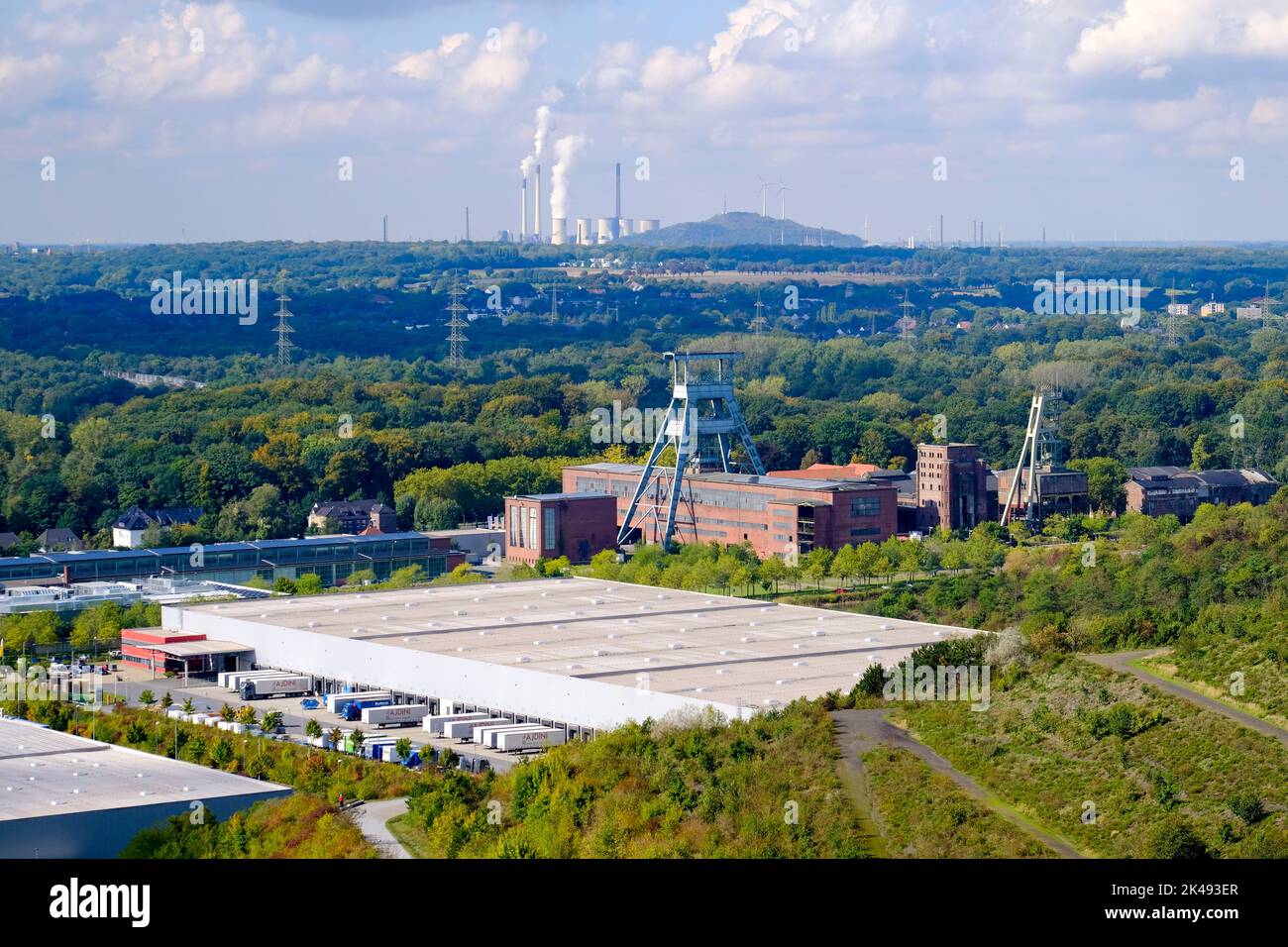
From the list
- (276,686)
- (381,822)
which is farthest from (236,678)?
(381,822)

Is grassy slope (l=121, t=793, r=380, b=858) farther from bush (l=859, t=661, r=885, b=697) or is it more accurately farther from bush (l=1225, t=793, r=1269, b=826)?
bush (l=1225, t=793, r=1269, b=826)

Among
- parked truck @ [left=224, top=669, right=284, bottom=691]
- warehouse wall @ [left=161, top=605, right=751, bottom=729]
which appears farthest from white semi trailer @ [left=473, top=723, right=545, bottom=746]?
parked truck @ [left=224, top=669, right=284, bottom=691]

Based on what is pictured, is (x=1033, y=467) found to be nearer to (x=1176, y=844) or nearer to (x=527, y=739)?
(x=527, y=739)

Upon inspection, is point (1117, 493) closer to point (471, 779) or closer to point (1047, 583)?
point (1047, 583)

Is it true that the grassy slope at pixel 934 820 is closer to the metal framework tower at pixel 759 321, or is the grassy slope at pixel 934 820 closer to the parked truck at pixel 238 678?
Result: the parked truck at pixel 238 678

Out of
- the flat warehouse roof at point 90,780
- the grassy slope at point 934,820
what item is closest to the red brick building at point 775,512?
the flat warehouse roof at point 90,780

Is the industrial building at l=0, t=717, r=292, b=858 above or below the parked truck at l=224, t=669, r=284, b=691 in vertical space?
above
